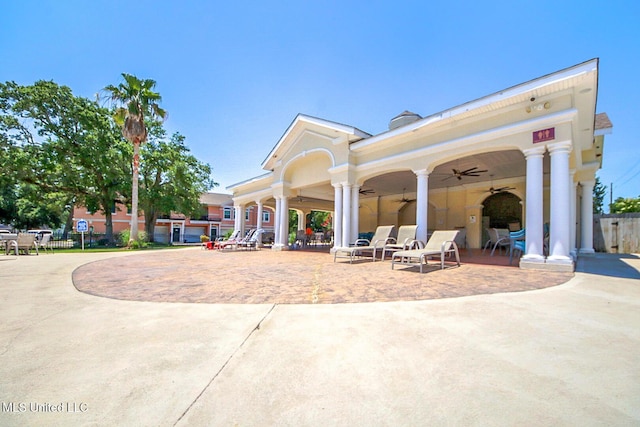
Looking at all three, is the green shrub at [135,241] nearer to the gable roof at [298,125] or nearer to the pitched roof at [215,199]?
the gable roof at [298,125]

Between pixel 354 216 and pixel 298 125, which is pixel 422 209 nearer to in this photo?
pixel 354 216

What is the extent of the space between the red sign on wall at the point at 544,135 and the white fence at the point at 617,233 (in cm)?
1224

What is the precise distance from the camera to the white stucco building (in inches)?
252

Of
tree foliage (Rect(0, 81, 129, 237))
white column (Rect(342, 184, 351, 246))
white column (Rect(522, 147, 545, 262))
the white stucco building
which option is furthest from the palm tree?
white column (Rect(522, 147, 545, 262))

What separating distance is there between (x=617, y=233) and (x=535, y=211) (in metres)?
12.3

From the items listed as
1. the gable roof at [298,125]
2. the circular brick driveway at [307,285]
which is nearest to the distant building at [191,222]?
the gable roof at [298,125]

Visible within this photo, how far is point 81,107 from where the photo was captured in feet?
62.5

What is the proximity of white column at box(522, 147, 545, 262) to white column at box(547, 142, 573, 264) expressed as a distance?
216 mm

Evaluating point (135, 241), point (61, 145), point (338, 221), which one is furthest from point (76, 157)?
point (338, 221)

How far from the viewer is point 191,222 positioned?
3978 centimetres

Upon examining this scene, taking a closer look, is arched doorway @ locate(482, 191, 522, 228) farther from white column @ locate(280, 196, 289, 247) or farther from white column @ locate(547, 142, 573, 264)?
white column @ locate(280, 196, 289, 247)

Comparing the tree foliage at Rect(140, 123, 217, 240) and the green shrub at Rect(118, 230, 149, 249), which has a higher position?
the tree foliage at Rect(140, 123, 217, 240)

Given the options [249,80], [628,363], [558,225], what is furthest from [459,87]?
[628,363]

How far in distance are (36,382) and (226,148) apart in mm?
15592
